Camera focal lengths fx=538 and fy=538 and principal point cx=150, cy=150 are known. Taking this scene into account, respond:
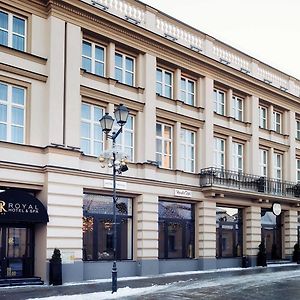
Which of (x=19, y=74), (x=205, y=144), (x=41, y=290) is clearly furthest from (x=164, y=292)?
(x=205, y=144)

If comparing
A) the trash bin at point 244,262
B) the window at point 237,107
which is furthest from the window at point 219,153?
the trash bin at point 244,262

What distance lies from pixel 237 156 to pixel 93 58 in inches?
487

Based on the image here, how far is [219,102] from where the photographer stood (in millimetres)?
32250

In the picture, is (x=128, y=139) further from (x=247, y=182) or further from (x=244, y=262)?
(x=244, y=262)

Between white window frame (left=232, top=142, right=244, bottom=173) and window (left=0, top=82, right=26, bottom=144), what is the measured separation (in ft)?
49.0

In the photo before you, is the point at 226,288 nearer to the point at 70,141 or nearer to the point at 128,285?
the point at 128,285

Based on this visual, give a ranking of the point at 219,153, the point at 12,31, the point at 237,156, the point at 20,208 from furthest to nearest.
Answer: the point at 237,156 < the point at 219,153 < the point at 12,31 < the point at 20,208

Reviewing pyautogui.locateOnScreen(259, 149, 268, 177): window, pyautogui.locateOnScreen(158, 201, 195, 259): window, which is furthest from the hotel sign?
pyautogui.locateOnScreen(259, 149, 268, 177): window

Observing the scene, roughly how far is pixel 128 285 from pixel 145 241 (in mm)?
4806

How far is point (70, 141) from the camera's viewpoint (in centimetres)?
2288

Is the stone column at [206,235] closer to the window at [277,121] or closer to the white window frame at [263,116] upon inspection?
the white window frame at [263,116]

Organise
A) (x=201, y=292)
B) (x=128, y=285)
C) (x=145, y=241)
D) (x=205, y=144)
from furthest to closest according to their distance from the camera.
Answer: (x=205, y=144), (x=145, y=241), (x=128, y=285), (x=201, y=292)

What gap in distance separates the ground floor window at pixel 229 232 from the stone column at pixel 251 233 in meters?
0.31

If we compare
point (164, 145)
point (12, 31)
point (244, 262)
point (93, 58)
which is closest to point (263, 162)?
point (244, 262)
